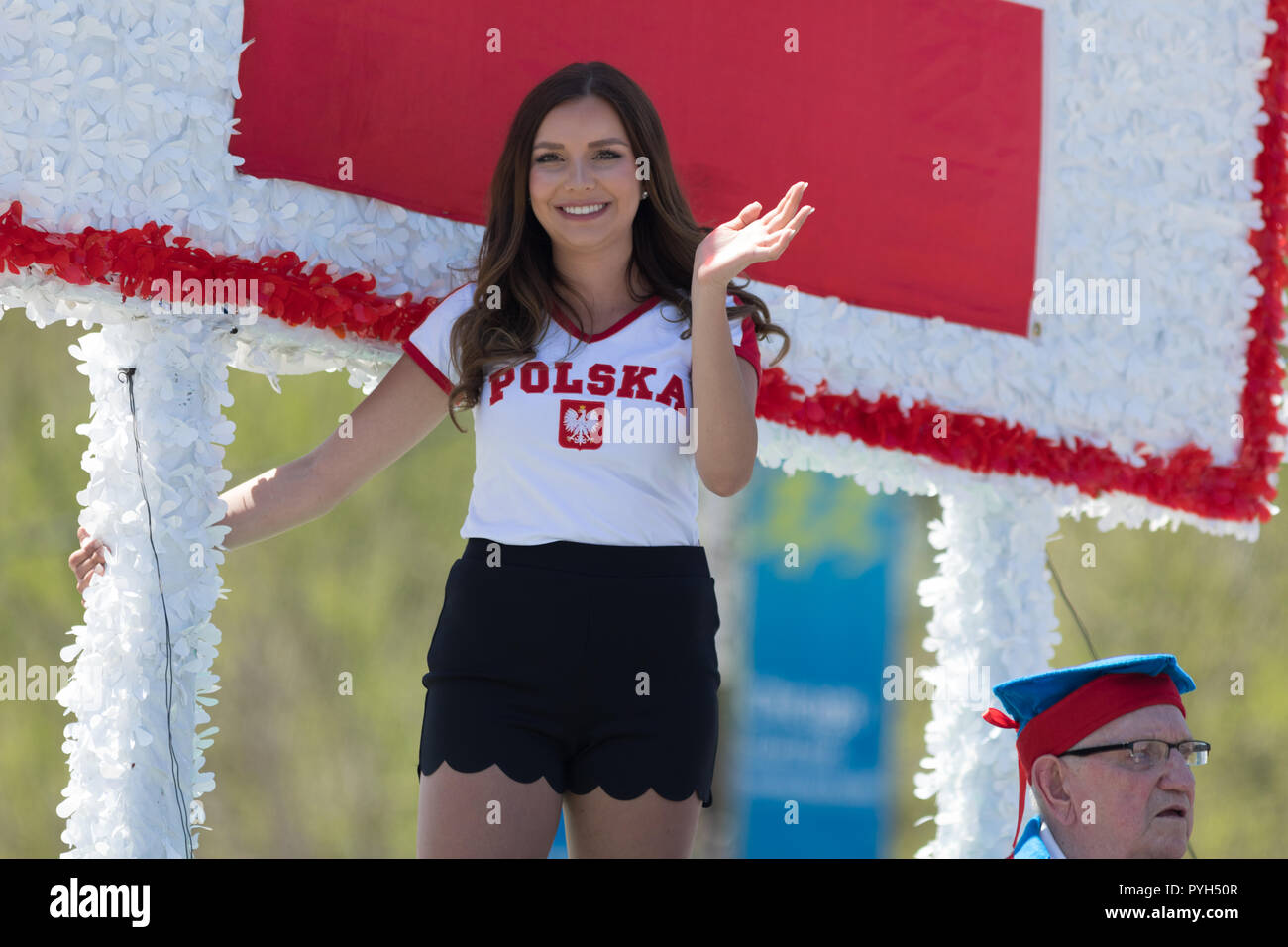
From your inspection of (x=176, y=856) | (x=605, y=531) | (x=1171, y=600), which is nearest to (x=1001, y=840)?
(x=605, y=531)

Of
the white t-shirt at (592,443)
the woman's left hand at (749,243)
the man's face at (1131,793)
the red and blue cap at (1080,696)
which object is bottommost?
the man's face at (1131,793)

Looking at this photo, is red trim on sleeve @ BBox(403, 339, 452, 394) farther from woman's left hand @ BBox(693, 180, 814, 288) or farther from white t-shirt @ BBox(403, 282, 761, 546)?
woman's left hand @ BBox(693, 180, 814, 288)

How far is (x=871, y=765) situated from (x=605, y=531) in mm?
A: 1488

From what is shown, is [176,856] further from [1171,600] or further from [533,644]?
[1171,600]

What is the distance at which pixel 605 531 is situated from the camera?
155cm

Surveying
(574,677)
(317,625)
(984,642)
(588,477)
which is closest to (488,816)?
(574,677)

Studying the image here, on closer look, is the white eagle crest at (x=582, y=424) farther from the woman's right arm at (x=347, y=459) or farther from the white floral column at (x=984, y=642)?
the white floral column at (x=984, y=642)

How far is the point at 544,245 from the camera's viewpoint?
1761 millimetres

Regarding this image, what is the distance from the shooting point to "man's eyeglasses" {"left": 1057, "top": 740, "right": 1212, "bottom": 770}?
63.9 inches

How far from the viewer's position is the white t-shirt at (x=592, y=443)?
61.5 inches

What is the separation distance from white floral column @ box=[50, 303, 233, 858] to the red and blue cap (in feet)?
2.92

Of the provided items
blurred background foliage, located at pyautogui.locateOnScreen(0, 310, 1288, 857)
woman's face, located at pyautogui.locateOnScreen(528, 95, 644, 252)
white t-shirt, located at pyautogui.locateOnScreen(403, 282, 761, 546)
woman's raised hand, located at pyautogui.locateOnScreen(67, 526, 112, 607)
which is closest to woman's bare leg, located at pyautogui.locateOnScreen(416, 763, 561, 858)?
white t-shirt, located at pyautogui.locateOnScreen(403, 282, 761, 546)

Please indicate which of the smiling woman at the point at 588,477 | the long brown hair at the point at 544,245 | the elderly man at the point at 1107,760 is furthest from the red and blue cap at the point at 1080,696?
the long brown hair at the point at 544,245

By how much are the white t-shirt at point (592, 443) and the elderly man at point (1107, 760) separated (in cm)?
44
